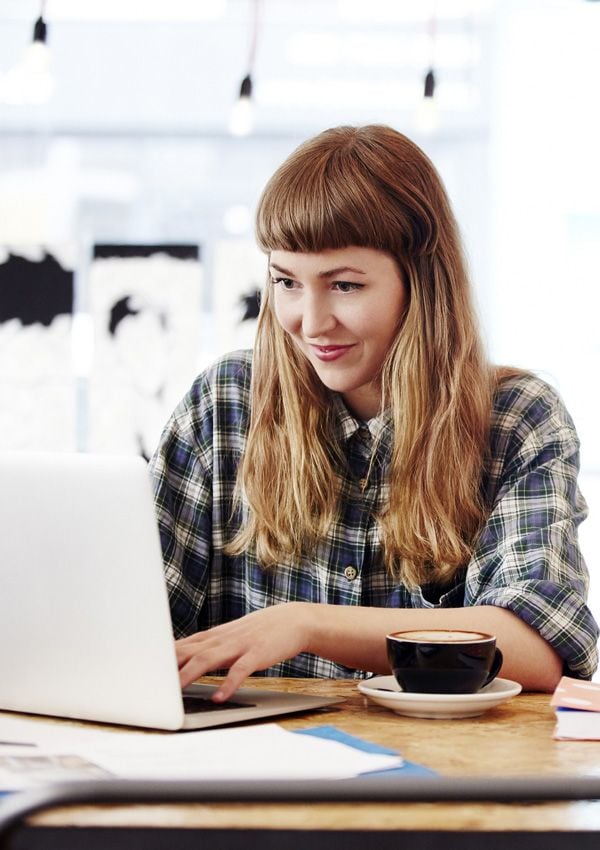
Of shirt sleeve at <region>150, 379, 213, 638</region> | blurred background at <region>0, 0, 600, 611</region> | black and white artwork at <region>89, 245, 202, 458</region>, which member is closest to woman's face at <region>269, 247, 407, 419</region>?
shirt sleeve at <region>150, 379, 213, 638</region>

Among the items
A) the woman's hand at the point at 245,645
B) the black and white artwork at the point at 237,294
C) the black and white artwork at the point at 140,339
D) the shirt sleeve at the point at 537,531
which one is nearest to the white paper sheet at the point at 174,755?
the woman's hand at the point at 245,645

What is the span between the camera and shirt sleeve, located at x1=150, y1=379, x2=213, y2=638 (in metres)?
1.58

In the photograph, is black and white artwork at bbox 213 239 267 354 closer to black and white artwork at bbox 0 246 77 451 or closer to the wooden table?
black and white artwork at bbox 0 246 77 451

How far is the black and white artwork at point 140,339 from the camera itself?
3574 millimetres

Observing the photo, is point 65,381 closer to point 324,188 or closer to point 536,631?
point 324,188

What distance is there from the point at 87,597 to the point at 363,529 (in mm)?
638

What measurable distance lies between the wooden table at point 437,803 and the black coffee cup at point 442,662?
0.03 metres

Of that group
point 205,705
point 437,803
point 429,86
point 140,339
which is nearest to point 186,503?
point 205,705

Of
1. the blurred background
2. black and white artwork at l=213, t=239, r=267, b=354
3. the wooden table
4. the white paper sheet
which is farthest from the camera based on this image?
the blurred background

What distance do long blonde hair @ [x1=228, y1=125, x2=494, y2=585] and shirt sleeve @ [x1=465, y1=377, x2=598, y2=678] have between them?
0.12 ft

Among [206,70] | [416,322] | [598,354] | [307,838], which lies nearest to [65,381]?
[206,70]

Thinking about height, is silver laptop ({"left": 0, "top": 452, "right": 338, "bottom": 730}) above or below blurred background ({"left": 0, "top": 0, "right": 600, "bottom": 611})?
below

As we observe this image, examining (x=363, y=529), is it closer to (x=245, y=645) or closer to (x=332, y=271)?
(x=332, y=271)

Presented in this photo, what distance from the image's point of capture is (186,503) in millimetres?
1621
